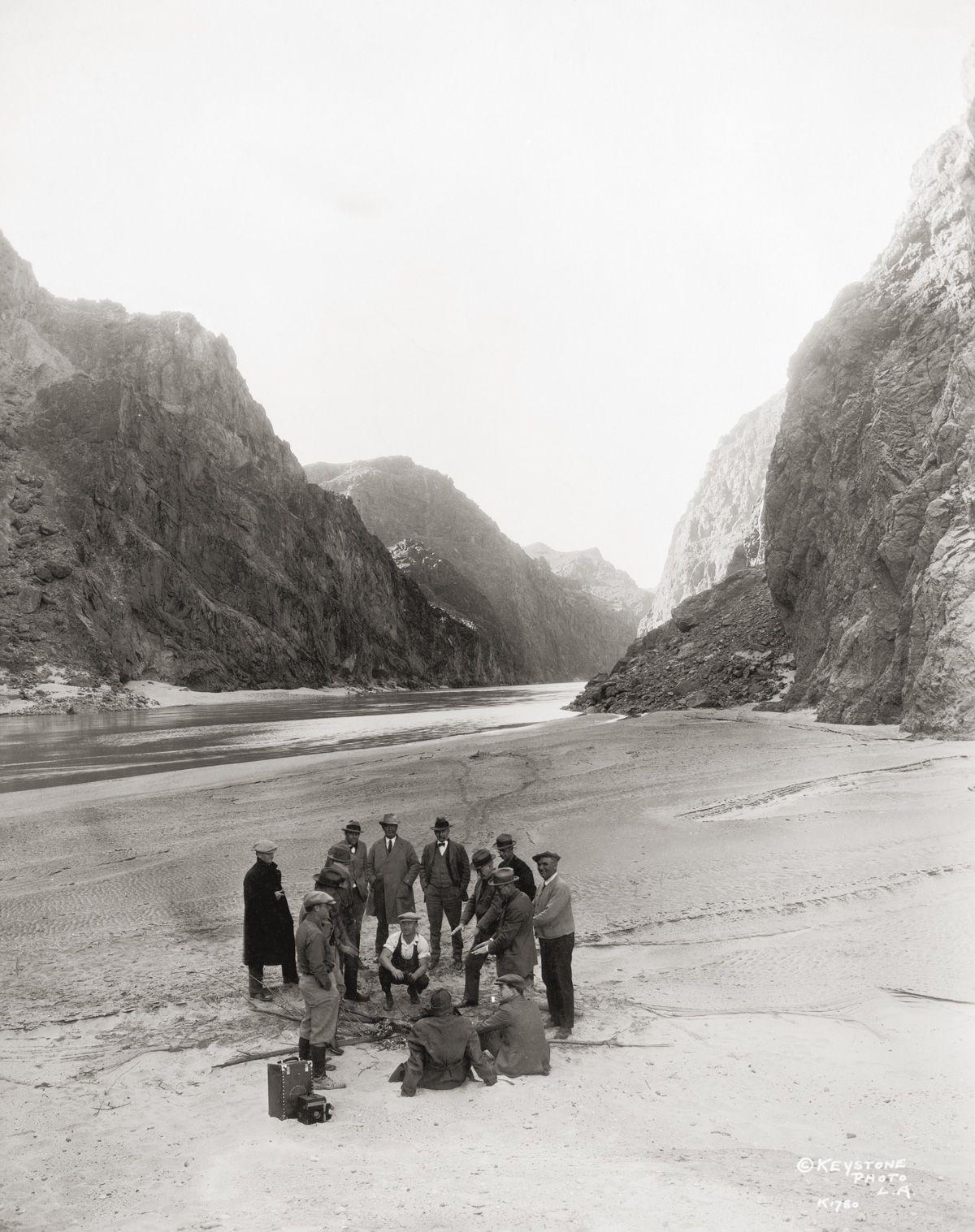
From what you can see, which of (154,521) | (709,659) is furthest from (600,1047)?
(154,521)

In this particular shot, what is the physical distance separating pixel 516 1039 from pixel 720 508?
14039cm

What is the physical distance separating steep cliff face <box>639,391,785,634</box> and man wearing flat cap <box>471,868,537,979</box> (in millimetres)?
107532

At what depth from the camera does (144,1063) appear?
660 centimetres

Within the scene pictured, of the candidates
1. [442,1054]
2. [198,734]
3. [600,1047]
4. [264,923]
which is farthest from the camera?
[198,734]

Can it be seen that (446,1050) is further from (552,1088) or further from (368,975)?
(368,975)

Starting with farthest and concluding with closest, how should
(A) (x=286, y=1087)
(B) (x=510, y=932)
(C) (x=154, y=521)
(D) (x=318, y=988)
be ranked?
(C) (x=154, y=521) → (B) (x=510, y=932) → (D) (x=318, y=988) → (A) (x=286, y=1087)

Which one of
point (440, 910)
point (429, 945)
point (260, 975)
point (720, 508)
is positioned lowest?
point (429, 945)

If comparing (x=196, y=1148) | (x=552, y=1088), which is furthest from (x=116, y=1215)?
(x=552, y=1088)

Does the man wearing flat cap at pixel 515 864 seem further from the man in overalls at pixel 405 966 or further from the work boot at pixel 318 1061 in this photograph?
the work boot at pixel 318 1061

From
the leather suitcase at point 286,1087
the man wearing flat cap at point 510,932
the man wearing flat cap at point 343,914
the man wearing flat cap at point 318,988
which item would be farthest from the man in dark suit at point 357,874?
the leather suitcase at point 286,1087

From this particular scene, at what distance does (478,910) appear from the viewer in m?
8.27

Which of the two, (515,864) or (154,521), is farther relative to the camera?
Answer: (154,521)

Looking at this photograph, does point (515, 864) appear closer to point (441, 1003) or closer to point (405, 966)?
point (405, 966)

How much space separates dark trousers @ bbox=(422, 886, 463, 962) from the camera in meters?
9.04
